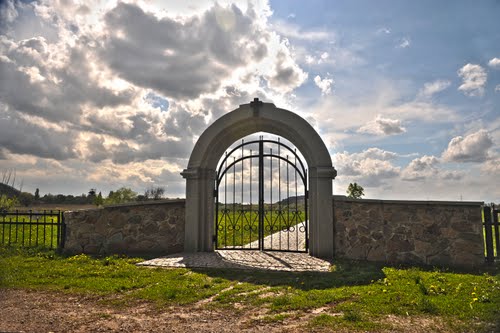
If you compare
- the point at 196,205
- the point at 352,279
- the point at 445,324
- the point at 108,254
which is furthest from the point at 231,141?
the point at 445,324

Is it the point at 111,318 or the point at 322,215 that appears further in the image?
the point at 322,215

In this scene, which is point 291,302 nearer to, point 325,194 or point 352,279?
point 352,279

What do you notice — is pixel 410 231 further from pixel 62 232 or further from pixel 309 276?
pixel 62 232

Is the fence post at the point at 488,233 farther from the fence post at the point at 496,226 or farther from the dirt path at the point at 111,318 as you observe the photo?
the dirt path at the point at 111,318

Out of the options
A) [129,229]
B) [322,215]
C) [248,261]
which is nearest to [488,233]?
[322,215]

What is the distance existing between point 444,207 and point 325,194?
265 centimetres

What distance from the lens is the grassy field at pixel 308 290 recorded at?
160 inches

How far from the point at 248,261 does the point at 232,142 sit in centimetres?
351

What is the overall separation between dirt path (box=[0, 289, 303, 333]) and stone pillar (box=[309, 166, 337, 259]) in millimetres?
4416

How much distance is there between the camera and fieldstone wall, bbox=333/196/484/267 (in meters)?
7.42

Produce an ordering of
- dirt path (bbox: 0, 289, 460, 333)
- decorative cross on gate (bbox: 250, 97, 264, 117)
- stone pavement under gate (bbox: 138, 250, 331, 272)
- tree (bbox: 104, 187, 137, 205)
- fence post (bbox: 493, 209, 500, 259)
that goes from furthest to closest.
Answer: tree (bbox: 104, 187, 137, 205) < decorative cross on gate (bbox: 250, 97, 264, 117) < fence post (bbox: 493, 209, 500, 259) < stone pavement under gate (bbox: 138, 250, 331, 272) < dirt path (bbox: 0, 289, 460, 333)

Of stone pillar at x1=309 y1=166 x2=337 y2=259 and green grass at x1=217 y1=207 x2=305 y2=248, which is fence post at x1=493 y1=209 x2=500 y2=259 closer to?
stone pillar at x1=309 y1=166 x2=337 y2=259

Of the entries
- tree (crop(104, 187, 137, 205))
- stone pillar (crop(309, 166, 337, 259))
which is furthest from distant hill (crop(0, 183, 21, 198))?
stone pillar (crop(309, 166, 337, 259))

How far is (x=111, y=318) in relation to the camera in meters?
4.16
